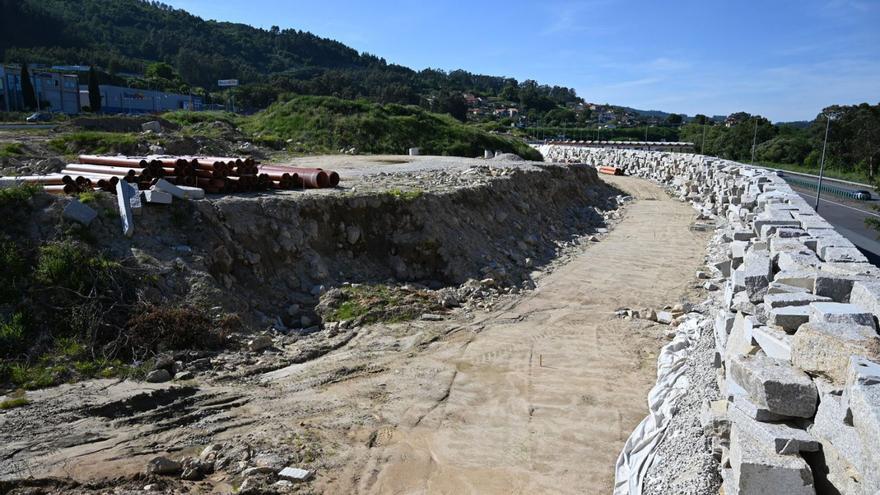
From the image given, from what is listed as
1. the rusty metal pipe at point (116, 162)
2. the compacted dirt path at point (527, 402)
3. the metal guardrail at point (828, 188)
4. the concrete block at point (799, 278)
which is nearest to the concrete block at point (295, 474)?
the compacted dirt path at point (527, 402)

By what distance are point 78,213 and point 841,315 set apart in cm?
921

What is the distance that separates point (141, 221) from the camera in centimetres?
904

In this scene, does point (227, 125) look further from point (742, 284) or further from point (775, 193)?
point (742, 284)

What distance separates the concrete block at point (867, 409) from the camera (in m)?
2.78

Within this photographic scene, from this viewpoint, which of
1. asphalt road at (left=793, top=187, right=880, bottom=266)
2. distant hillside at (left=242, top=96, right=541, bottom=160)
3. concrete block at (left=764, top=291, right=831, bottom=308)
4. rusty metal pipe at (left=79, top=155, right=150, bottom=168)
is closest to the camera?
concrete block at (left=764, top=291, right=831, bottom=308)

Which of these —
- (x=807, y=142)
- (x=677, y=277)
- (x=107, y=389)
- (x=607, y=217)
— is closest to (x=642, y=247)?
(x=677, y=277)

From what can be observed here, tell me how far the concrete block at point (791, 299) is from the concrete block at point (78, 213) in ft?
28.5

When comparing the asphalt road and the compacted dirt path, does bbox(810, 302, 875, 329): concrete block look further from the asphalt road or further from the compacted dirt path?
the asphalt road

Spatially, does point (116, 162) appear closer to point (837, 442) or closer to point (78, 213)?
point (78, 213)

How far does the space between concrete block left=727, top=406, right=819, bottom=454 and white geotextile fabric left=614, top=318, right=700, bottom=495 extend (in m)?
1.33

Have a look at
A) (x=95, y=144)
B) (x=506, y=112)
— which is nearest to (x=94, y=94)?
(x=95, y=144)

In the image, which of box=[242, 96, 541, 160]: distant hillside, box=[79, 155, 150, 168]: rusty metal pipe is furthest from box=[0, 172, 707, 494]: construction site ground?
box=[242, 96, 541, 160]: distant hillside

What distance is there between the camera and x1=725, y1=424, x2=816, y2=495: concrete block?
10.5 ft

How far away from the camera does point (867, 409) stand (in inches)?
114
